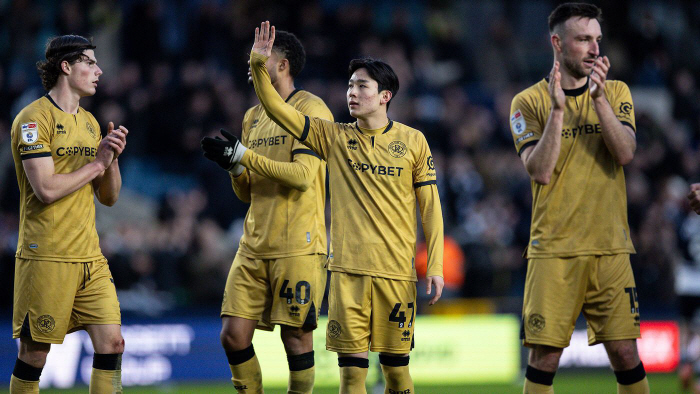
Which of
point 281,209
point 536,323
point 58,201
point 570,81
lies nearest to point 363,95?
point 281,209

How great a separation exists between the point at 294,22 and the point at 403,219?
10810 millimetres

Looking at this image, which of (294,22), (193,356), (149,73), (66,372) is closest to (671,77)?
(294,22)

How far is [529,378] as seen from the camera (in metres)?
6.07

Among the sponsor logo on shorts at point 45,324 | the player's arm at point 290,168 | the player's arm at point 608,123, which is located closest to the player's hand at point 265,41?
the player's arm at point 290,168

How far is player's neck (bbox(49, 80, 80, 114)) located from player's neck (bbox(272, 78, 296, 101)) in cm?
145

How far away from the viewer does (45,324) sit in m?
6.18

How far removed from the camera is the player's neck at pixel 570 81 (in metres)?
6.24

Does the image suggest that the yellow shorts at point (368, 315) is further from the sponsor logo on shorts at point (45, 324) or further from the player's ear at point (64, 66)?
the player's ear at point (64, 66)

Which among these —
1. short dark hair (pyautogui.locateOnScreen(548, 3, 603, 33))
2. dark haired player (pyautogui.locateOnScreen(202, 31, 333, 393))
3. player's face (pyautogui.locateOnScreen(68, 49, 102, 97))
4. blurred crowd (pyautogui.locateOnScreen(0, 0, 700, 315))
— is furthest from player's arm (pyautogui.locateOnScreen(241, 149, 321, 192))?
blurred crowd (pyautogui.locateOnScreen(0, 0, 700, 315))

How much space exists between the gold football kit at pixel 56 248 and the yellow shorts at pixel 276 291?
863mm

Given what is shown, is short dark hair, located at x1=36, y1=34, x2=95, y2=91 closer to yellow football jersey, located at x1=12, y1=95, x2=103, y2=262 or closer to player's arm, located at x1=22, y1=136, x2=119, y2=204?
yellow football jersey, located at x1=12, y1=95, x2=103, y2=262

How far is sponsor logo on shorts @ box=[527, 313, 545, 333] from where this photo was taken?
5980 millimetres

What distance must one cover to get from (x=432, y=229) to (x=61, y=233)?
2.54 meters

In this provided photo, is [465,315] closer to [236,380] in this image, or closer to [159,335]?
[159,335]
